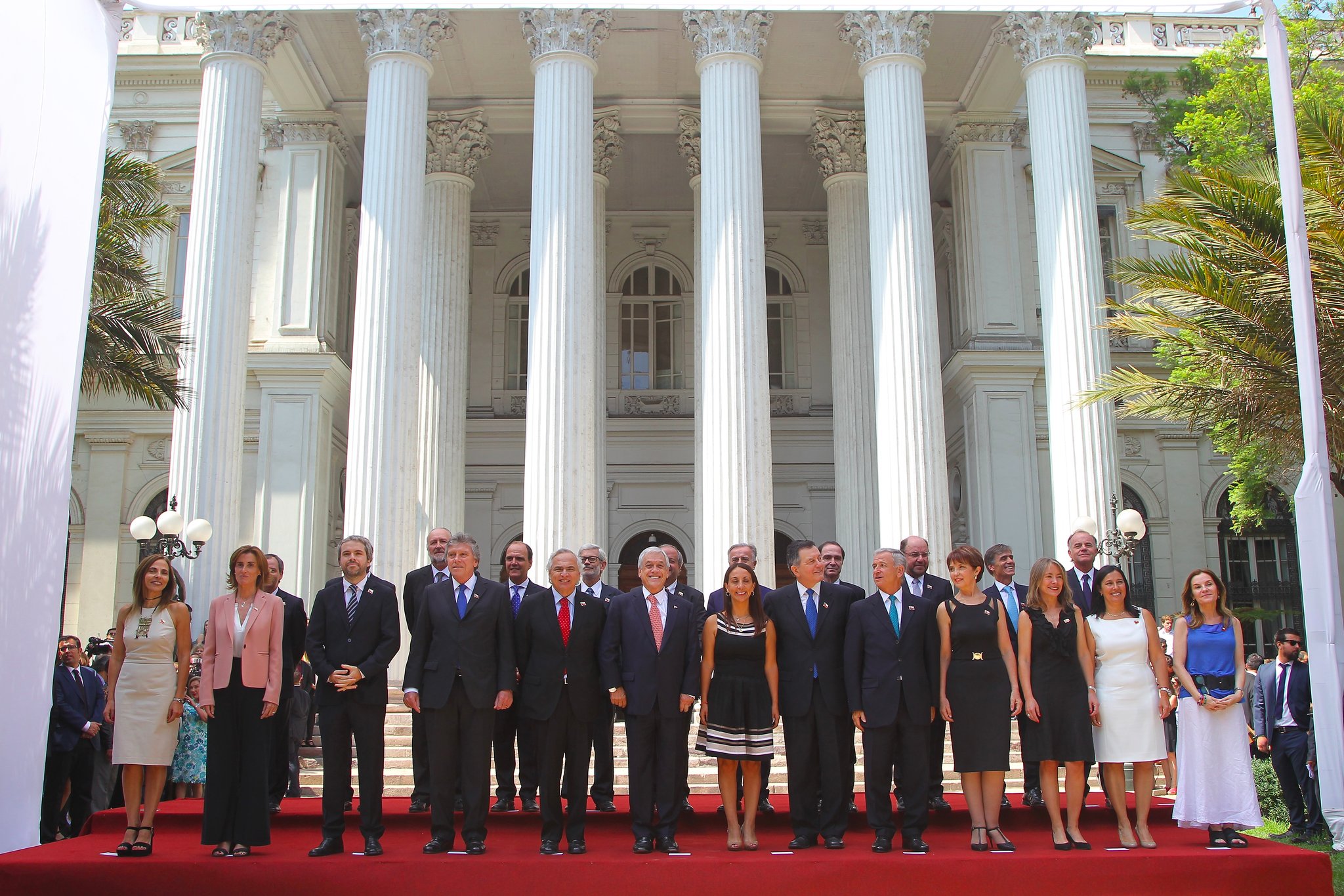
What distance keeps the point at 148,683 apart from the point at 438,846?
→ 7.13 ft

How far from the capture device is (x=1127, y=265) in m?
13.0

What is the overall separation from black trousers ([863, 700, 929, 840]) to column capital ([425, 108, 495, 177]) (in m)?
16.1

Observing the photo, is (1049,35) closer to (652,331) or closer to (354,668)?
(652,331)

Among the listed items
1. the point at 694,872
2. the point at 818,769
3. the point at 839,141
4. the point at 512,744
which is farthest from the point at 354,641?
the point at 839,141

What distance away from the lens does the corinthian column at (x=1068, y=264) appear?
637 inches

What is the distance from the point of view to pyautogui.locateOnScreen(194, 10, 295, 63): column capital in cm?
1759

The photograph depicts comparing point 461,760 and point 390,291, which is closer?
point 461,760

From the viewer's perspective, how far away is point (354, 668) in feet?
24.2

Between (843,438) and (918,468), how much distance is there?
4169 mm

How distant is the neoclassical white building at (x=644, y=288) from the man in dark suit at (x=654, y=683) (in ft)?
25.9

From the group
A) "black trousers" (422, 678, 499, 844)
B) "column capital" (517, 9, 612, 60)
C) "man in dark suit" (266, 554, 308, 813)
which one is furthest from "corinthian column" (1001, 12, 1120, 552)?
"man in dark suit" (266, 554, 308, 813)

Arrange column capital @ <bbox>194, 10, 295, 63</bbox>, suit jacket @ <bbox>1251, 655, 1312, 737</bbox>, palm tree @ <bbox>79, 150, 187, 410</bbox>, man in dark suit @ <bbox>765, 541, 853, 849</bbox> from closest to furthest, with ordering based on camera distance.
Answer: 1. man in dark suit @ <bbox>765, 541, 853, 849</bbox>
2. suit jacket @ <bbox>1251, 655, 1312, 737</bbox>
3. palm tree @ <bbox>79, 150, 187, 410</bbox>
4. column capital @ <bbox>194, 10, 295, 63</bbox>

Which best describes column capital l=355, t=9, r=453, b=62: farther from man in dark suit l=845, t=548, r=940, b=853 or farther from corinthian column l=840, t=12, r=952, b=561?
man in dark suit l=845, t=548, r=940, b=853

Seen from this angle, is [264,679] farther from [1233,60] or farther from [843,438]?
[1233,60]
